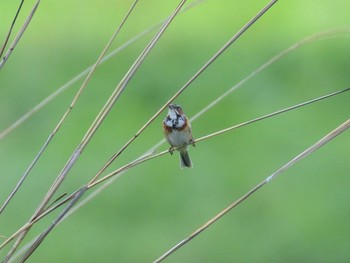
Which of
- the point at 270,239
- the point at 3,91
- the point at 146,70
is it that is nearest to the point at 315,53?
the point at 146,70

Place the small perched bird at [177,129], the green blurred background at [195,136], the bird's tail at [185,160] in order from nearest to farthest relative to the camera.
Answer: the small perched bird at [177,129], the bird's tail at [185,160], the green blurred background at [195,136]

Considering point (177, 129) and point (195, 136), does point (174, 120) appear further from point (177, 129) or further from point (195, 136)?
point (195, 136)

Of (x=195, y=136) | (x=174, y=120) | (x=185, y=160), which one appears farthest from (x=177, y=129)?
(x=195, y=136)

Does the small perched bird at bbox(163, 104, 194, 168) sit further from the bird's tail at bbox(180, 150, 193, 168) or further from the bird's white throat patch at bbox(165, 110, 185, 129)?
the bird's tail at bbox(180, 150, 193, 168)

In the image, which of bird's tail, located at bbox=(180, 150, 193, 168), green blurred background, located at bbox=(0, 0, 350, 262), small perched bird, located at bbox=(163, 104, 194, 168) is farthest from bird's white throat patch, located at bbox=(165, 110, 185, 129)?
green blurred background, located at bbox=(0, 0, 350, 262)

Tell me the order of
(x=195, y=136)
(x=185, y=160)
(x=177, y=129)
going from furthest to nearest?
(x=195, y=136)
(x=185, y=160)
(x=177, y=129)

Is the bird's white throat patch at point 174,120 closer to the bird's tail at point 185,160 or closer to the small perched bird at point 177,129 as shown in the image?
the small perched bird at point 177,129

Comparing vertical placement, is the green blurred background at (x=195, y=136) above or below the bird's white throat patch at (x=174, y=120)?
above

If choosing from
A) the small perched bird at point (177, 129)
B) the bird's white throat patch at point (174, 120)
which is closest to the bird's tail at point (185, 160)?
the small perched bird at point (177, 129)
